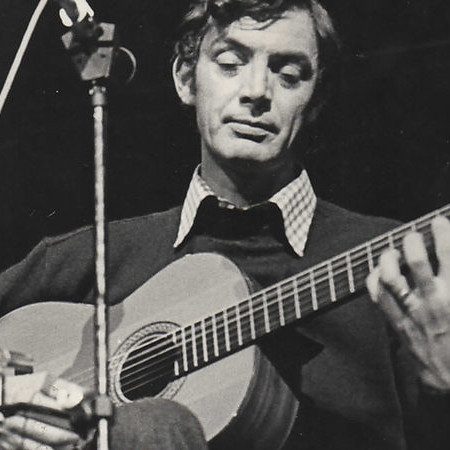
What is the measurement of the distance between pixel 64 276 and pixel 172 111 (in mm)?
351

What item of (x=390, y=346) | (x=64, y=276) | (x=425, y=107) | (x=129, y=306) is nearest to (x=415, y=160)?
(x=425, y=107)

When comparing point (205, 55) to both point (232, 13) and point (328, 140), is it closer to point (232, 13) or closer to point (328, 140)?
point (232, 13)

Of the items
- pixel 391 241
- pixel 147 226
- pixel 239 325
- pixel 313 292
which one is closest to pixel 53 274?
pixel 147 226

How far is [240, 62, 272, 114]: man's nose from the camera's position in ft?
5.25

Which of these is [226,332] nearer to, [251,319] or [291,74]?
[251,319]

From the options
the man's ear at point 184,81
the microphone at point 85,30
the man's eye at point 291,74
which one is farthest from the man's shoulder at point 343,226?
the microphone at point 85,30

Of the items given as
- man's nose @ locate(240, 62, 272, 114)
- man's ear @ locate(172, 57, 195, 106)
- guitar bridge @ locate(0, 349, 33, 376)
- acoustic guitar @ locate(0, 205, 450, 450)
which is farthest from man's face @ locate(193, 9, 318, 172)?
guitar bridge @ locate(0, 349, 33, 376)

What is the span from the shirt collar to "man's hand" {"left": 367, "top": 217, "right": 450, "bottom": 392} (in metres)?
0.21

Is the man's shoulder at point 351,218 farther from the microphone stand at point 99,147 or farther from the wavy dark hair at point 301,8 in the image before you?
the microphone stand at point 99,147

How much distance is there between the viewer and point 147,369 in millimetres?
1521

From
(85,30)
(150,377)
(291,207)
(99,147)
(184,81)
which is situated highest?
(85,30)

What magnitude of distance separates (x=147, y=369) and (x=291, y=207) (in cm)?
35

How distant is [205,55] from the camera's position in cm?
169

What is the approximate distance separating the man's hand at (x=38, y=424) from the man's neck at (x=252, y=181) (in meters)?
0.43
